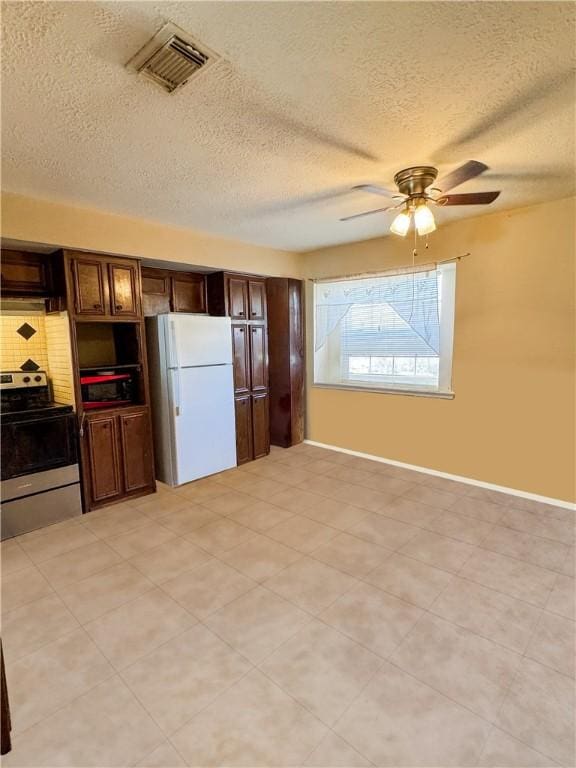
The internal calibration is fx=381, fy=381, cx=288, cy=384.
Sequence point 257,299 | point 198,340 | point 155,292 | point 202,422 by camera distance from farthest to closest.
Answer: point 257,299 → point 155,292 → point 202,422 → point 198,340

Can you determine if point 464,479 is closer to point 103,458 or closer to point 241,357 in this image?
point 241,357

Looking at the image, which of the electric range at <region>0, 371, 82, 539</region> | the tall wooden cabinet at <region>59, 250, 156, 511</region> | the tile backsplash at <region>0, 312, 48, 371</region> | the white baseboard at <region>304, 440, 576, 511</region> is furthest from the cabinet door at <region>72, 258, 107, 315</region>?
the white baseboard at <region>304, 440, 576, 511</region>

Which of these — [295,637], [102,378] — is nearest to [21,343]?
[102,378]

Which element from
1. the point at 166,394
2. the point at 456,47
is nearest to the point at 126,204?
the point at 166,394

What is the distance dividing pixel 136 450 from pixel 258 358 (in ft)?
5.70

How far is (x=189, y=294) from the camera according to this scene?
430cm

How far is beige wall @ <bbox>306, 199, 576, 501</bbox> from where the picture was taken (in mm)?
3121

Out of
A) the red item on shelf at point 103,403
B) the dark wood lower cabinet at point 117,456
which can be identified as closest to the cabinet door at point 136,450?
the dark wood lower cabinet at point 117,456

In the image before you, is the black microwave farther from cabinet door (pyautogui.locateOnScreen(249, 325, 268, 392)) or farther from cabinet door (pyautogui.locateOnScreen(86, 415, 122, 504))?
cabinet door (pyautogui.locateOnScreen(249, 325, 268, 392))

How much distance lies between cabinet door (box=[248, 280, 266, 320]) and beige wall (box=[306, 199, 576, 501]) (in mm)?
1341

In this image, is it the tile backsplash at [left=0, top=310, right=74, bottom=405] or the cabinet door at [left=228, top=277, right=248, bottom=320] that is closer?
the tile backsplash at [left=0, top=310, right=74, bottom=405]

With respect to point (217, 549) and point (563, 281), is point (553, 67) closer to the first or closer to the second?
point (563, 281)

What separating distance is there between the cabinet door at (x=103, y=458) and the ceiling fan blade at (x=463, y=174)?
3074 mm

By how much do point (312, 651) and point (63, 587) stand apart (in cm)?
155
